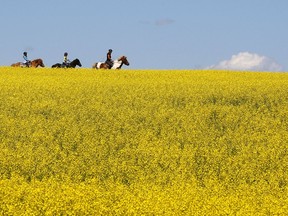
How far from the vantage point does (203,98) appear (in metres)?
27.7

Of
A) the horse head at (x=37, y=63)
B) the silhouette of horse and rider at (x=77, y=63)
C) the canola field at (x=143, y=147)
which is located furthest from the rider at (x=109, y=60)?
the canola field at (x=143, y=147)

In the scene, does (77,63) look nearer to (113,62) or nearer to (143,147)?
(113,62)

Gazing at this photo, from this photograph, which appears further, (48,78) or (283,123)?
(48,78)

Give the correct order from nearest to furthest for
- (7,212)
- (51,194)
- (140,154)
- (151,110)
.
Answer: (7,212), (51,194), (140,154), (151,110)

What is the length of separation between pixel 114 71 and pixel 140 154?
18987mm

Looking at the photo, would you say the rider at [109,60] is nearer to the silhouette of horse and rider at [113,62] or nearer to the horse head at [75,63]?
the silhouette of horse and rider at [113,62]

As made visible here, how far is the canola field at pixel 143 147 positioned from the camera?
12.4 metres

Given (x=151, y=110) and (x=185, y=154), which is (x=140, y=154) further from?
(x=151, y=110)

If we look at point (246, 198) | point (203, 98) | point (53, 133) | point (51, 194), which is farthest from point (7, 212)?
point (203, 98)

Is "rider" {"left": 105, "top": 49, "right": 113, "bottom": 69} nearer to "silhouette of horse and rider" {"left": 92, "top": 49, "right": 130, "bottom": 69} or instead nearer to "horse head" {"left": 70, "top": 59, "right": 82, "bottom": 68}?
"silhouette of horse and rider" {"left": 92, "top": 49, "right": 130, "bottom": 69}

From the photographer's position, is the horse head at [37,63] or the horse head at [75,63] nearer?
the horse head at [75,63]

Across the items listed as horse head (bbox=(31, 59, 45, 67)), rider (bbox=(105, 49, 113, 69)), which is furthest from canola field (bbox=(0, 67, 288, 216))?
horse head (bbox=(31, 59, 45, 67))

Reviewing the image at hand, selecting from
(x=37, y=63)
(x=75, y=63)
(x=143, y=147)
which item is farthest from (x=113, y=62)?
(x=143, y=147)

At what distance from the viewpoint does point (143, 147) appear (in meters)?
20.0
